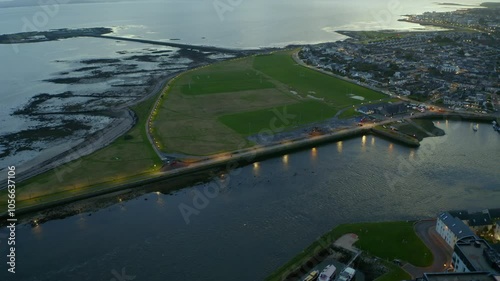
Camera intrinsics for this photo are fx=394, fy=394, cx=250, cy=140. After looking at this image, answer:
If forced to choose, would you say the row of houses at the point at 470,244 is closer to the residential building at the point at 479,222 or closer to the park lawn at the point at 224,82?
the residential building at the point at 479,222

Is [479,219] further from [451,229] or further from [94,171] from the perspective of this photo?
[94,171]

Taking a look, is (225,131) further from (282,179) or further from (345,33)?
(345,33)

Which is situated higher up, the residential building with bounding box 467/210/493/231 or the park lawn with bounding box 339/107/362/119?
the park lawn with bounding box 339/107/362/119

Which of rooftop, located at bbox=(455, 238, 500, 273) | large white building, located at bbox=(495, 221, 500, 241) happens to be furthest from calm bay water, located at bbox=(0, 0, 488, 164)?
large white building, located at bbox=(495, 221, 500, 241)

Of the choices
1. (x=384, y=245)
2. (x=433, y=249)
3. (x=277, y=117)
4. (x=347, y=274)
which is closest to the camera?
(x=347, y=274)

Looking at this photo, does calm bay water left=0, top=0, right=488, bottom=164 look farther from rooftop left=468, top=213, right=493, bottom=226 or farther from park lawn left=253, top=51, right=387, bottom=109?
rooftop left=468, top=213, right=493, bottom=226

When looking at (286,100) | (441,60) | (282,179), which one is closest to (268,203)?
(282,179)

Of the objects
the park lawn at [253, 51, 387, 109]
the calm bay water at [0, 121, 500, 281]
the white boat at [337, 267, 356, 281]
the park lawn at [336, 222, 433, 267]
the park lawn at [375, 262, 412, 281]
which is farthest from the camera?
the park lawn at [253, 51, 387, 109]

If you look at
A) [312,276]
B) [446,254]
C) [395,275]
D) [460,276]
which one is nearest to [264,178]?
[312,276]
